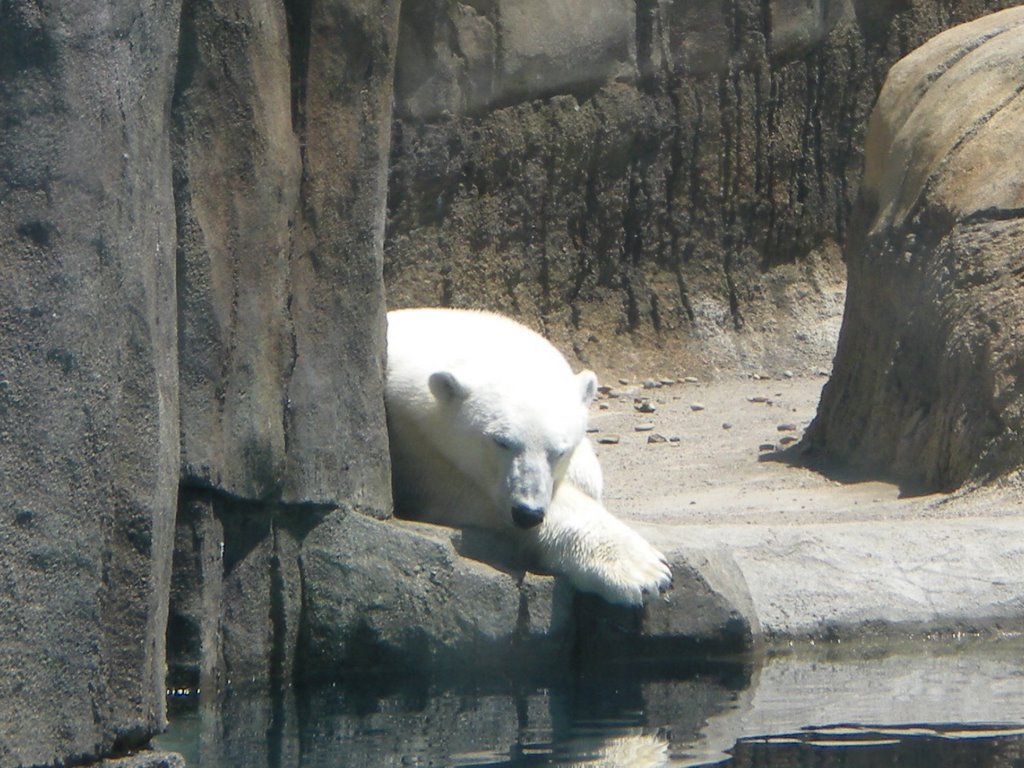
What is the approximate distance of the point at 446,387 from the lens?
511 centimetres

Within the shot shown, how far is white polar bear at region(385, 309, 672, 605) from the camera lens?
463 centimetres

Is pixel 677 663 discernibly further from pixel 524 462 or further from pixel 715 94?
pixel 715 94

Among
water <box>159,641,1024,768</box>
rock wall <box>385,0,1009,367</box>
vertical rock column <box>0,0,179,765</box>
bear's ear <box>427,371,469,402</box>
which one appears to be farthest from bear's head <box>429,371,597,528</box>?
rock wall <box>385,0,1009,367</box>

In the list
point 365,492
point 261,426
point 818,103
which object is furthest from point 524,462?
point 818,103

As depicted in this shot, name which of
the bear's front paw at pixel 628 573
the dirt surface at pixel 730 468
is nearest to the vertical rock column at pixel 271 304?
the bear's front paw at pixel 628 573

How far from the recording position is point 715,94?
11.0m

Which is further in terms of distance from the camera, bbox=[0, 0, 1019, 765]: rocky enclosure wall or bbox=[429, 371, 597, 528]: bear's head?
bbox=[429, 371, 597, 528]: bear's head

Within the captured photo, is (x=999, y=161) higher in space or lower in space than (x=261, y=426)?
higher

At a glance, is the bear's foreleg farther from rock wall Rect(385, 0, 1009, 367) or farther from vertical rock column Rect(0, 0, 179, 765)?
rock wall Rect(385, 0, 1009, 367)

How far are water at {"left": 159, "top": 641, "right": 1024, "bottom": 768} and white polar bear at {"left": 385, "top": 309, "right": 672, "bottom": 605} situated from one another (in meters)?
0.32

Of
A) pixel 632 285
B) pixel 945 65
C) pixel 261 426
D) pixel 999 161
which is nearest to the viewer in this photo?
pixel 261 426

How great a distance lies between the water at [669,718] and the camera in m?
3.59

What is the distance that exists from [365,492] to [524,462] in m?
0.50

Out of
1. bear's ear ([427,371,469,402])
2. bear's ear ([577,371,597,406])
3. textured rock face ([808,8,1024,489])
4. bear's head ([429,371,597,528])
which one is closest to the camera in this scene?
bear's head ([429,371,597,528])
